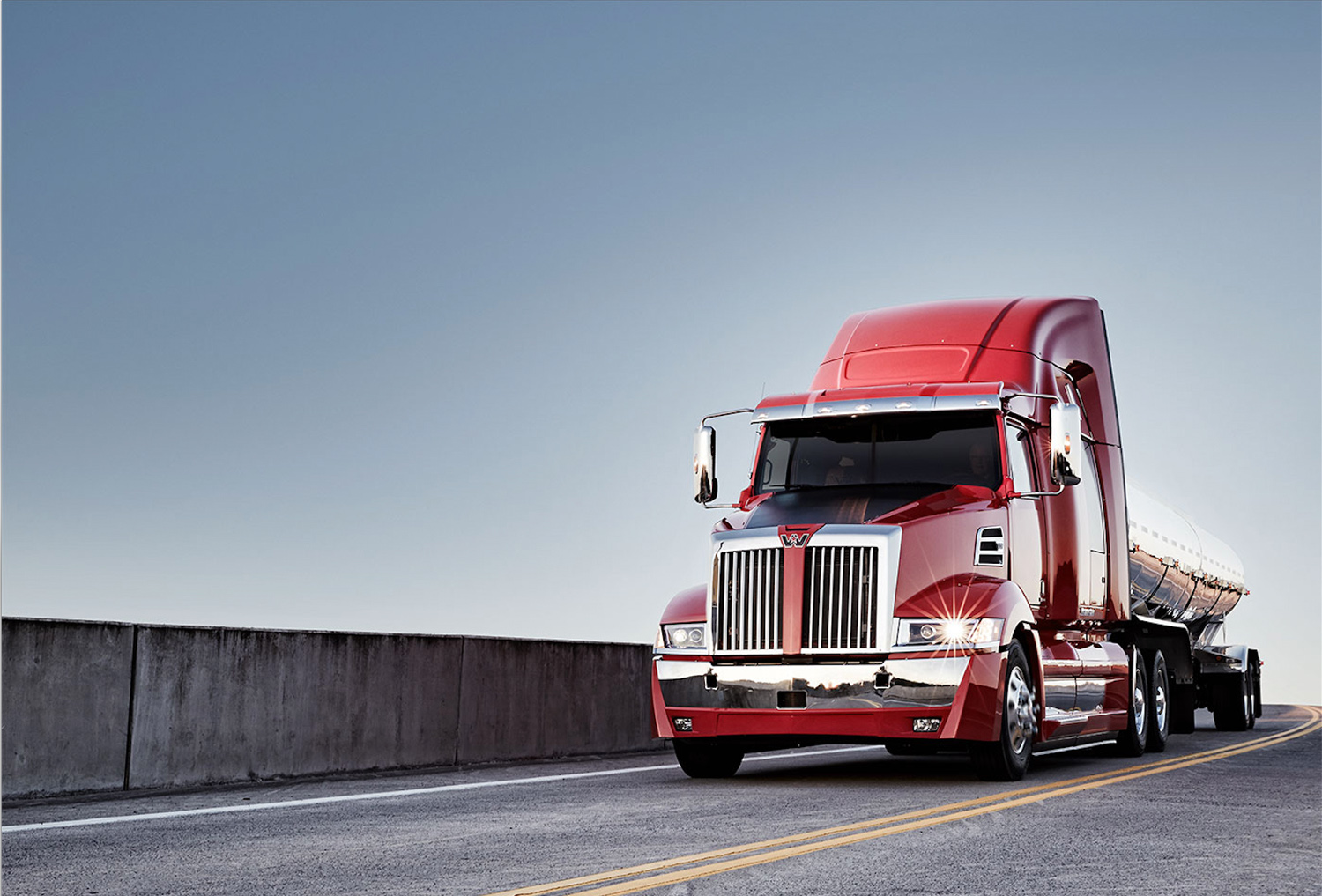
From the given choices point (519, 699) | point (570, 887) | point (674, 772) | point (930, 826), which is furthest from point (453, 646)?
point (570, 887)

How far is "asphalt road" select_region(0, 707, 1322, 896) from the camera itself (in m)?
6.78

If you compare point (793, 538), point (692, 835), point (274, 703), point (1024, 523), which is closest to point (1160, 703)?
point (1024, 523)

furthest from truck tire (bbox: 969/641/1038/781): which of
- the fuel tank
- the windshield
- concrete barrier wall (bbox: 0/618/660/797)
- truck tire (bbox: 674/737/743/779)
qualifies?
concrete barrier wall (bbox: 0/618/660/797)

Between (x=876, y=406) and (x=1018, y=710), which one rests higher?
(x=876, y=406)

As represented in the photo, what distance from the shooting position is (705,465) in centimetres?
1365

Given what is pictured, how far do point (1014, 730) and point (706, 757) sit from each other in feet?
8.08

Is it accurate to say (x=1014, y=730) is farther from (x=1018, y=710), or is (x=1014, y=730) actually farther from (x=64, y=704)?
(x=64, y=704)

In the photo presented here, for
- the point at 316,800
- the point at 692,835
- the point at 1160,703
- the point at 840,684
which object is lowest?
the point at 316,800

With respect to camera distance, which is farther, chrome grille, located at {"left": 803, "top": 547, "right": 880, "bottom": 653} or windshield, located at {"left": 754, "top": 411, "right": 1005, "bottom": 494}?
windshield, located at {"left": 754, "top": 411, "right": 1005, "bottom": 494}

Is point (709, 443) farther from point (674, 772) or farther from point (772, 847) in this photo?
point (772, 847)

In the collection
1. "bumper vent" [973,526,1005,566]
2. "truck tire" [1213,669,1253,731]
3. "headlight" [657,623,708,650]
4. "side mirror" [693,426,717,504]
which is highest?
"side mirror" [693,426,717,504]

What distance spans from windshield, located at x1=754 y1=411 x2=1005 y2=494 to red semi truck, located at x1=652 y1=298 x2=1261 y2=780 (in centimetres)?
2

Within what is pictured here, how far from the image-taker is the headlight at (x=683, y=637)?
12430mm

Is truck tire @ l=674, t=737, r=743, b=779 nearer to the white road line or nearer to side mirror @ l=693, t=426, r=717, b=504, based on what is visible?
the white road line
